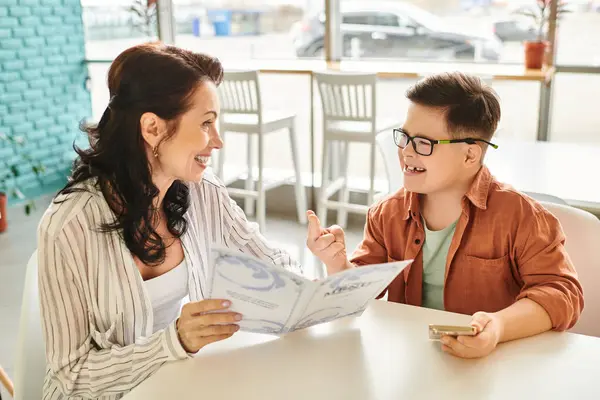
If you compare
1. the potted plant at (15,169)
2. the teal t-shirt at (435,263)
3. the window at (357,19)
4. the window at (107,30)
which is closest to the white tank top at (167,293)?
the teal t-shirt at (435,263)

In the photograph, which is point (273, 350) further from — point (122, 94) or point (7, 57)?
point (7, 57)

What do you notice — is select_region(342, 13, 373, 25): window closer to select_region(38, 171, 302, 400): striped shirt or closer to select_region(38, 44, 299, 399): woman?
select_region(38, 44, 299, 399): woman

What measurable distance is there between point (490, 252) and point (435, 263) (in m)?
0.14

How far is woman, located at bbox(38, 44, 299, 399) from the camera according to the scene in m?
1.26

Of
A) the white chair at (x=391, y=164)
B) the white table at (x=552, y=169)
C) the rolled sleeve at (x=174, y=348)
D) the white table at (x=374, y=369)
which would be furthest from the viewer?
the white chair at (x=391, y=164)

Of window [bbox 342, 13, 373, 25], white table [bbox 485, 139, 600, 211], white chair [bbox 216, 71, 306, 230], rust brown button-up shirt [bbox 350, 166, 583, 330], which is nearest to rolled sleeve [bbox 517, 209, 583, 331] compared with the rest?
rust brown button-up shirt [bbox 350, 166, 583, 330]

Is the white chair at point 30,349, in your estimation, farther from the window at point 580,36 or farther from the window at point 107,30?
the window at point 107,30

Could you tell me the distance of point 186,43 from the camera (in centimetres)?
571

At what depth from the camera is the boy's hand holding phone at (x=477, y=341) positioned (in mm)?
1141

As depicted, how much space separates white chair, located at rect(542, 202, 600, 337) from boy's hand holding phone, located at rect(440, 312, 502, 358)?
1.38 feet

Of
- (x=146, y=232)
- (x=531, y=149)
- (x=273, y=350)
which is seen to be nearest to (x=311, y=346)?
(x=273, y=350)

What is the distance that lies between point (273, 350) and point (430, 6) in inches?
156

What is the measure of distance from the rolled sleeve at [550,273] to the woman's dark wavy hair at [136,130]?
80cm

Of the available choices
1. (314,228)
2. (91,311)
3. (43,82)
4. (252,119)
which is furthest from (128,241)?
(43,82)
